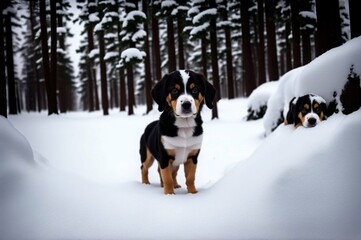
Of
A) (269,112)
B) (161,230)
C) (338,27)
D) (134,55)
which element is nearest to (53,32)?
(134,55)

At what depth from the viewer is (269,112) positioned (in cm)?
723

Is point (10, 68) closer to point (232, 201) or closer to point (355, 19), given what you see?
point (355, 19)

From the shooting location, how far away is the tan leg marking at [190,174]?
3.63 m

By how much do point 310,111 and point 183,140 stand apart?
166cm

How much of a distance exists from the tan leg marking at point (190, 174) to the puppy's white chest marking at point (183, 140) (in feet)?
1.02

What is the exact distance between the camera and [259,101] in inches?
448

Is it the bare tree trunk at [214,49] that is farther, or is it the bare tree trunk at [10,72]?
the bare tree trunk at [10,72]

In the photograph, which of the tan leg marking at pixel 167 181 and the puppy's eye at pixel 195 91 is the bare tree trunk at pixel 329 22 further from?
the tan leg marking at pixel 167 181

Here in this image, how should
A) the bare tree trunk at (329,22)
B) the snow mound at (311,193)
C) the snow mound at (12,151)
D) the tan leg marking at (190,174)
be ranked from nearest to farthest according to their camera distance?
the snow mound at (311,193) < the snow mound at (12,151) < the tan leg marking at (190,174) < the bare tree trunk at (329,22)

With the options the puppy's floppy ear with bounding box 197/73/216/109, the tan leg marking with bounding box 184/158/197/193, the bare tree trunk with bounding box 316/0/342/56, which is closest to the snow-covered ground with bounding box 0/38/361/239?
the tan leg marking with bounding box 184/158/197/193

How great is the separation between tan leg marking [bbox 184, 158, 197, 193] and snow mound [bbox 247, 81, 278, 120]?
26.0 feet

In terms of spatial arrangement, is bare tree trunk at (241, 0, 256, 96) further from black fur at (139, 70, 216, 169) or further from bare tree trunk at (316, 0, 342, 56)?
black fur at (139, 70, 216, 169)

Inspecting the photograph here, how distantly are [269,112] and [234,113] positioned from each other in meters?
8.96

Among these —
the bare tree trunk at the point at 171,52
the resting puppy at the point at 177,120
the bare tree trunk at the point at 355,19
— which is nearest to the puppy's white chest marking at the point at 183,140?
the resting puppy at the point at 177,120
